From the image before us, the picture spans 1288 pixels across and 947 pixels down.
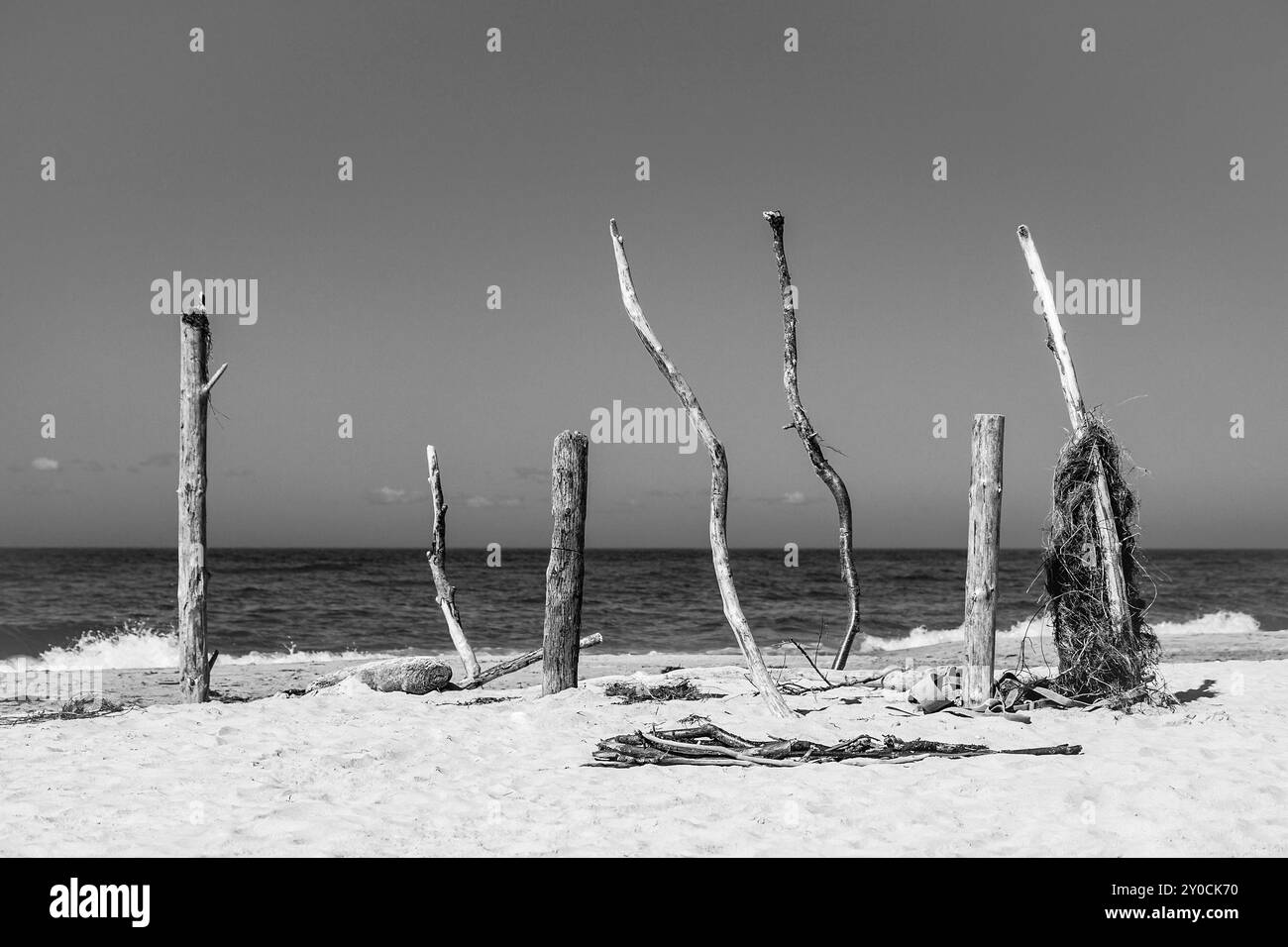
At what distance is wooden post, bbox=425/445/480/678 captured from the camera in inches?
481

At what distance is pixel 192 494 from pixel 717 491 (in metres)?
5.44

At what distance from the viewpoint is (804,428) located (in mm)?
11836

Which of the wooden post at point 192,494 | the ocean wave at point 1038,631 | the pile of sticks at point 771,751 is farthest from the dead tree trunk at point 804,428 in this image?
the ocean wave at point 1038,631

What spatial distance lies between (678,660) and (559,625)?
7738 millimetres

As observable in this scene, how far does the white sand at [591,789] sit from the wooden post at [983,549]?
0.62 metres

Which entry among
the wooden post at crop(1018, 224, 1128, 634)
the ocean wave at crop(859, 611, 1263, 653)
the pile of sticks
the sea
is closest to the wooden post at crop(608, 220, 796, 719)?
the pile of sticks

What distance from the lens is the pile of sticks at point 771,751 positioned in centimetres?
687

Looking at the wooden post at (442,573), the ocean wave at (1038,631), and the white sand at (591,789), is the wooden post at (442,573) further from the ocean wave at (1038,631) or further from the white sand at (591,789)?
the ocean wave at (1038,631)

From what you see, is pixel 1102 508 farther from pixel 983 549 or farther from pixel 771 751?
pixel 771 751

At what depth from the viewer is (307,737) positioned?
771 centimetres

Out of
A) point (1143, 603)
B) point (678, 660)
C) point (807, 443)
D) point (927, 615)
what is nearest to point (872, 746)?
point (1143, 603)

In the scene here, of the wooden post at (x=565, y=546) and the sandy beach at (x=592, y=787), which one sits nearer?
the sandy beach at (x=592, y=787)

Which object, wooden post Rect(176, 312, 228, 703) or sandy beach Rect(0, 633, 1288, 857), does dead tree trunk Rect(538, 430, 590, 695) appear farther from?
wooden post Rect(176, 312, 228, 703)

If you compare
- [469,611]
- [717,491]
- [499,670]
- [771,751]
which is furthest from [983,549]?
[469,611]
